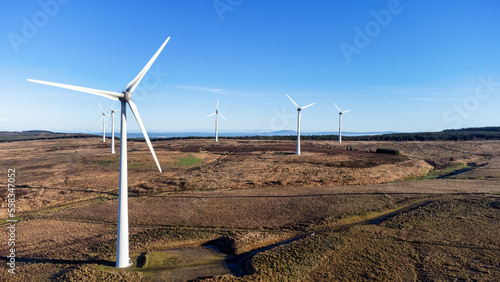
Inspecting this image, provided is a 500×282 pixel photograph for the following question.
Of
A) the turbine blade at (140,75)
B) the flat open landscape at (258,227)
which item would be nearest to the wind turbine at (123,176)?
the turbine blade at (140,75)

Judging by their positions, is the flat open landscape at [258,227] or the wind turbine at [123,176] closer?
the wind turbine at [123,176]

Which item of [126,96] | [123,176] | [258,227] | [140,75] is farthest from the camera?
[258,227]

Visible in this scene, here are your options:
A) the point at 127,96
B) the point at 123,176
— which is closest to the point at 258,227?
the point at 123,176

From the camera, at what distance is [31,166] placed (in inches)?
1940

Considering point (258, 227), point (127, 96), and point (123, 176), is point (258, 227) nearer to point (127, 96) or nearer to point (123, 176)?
point (123, 176)

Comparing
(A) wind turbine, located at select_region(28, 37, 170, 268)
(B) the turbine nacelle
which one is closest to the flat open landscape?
(A) wind turbine, located at select_region(28, 37, 170, 268)

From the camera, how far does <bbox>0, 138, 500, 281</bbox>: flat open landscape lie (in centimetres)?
1584

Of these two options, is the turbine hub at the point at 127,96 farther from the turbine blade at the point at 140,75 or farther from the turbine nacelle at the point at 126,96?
the turbine blade at the point at 140,75

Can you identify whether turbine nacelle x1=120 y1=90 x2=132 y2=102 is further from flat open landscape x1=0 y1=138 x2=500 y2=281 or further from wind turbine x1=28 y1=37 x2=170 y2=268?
flat open landscape x1=0 y1=138 x2=500 y2=281

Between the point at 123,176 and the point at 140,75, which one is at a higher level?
the point at 140,75

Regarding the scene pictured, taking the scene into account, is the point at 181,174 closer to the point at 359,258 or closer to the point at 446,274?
the point at 359,258

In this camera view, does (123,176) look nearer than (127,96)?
Yes

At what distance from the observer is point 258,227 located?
22953mm

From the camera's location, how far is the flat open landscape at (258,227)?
15.8m
